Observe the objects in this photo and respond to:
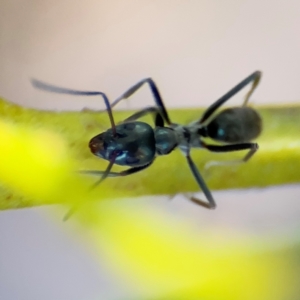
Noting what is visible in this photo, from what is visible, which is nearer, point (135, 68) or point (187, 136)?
point (187, 136)

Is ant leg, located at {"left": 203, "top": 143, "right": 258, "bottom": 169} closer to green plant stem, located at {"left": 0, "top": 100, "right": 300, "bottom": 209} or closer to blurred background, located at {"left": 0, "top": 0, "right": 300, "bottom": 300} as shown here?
green plant stem, located at {"left": 0, "top": 100, "right": 300, "bottom": 209}

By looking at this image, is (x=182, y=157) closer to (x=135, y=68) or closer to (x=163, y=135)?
(x=163, y=135)

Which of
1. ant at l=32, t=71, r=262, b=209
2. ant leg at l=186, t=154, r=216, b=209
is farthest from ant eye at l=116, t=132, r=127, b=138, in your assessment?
ant leg at l=186, t=154, r=216, b=209

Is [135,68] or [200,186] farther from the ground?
[135,68]

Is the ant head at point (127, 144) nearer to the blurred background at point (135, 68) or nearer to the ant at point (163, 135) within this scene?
the ant at point (163, 135)

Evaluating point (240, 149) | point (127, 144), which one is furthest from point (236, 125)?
point (127, 144)

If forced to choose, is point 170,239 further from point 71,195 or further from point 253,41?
point 253,41
